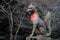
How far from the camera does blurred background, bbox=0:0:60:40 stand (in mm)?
13156

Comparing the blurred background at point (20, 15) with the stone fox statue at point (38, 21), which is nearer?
the stone fox statue at point (38, 21)

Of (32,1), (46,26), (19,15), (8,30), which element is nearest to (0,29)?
(8,30)

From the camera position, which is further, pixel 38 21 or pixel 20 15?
pixel 20 15

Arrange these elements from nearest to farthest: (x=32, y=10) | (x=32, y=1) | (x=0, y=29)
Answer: (x=32, y=10), (x=32, y=1), (x=0, y=29)

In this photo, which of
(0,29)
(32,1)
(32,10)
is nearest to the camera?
(32,10)

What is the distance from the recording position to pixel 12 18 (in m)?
13.3

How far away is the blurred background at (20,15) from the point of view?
13156 millimetres

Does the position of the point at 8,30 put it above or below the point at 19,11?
below

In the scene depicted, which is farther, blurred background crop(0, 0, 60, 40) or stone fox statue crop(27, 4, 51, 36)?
blurred background crop(0, 0, 60, 40)

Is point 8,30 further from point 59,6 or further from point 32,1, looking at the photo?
point 59,6

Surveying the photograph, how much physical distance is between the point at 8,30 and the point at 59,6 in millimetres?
3210

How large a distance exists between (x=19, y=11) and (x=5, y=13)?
779 millimetres

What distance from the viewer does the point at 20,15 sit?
43.8 feet

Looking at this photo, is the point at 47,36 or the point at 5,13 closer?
the point at 47,36
